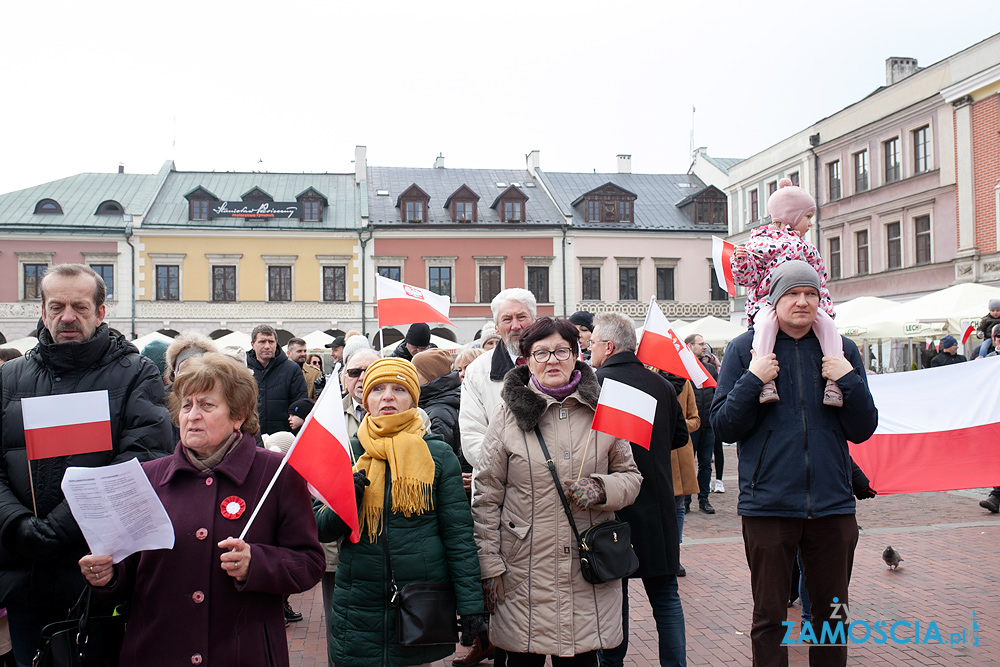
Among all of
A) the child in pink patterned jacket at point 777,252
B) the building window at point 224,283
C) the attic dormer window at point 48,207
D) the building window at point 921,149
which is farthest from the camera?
the building window at point 224,283

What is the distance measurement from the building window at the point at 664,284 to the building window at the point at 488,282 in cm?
824

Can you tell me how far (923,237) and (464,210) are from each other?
784 inches

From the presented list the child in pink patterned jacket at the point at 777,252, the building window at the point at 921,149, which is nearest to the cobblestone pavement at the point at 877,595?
the child in pink patterned jacket at the point at 777,252

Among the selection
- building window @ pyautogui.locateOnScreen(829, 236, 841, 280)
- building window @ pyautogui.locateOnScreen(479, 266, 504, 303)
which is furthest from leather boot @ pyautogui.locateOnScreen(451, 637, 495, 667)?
building window @ pyautogui.locateOnScreen(479, 266, 504, 303)

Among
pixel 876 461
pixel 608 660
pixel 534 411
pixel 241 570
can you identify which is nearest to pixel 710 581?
pixel 876 461

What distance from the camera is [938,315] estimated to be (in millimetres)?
14102

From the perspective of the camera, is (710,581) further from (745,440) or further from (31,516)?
(31,516)

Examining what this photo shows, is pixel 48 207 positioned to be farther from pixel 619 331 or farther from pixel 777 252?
pixel 777 252

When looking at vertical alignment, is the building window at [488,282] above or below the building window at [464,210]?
below

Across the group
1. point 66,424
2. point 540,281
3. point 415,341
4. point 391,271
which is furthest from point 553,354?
point 540,281

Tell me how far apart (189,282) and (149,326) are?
8.67 feet

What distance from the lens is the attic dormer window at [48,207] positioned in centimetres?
3425

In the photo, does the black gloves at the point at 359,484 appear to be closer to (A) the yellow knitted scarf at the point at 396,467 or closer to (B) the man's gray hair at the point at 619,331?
(A) the yellow knitted scarf at the point at 396,467

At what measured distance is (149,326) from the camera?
34.0m
